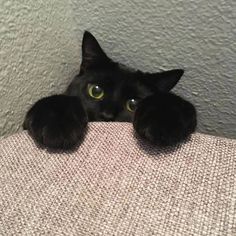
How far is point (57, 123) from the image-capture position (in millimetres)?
641

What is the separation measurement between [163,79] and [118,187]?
15.2 inches

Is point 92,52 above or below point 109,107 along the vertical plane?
above

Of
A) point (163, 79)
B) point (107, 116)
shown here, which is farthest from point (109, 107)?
point (163, 79)

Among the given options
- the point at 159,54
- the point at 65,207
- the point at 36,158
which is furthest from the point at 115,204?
the point at 159,54

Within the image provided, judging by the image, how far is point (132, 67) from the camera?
0.98m

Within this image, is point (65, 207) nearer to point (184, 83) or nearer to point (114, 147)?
point (114, 147)

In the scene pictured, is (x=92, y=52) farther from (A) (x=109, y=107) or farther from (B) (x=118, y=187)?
(B) (x=118, y=187)

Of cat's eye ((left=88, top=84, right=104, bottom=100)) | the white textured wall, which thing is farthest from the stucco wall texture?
cat's eye ((left=88, top=84, right=104, bottom=100))

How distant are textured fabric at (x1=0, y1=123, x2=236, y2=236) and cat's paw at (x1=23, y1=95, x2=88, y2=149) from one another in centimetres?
2

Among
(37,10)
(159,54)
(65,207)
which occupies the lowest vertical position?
(65,207)

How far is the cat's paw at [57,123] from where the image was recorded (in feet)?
2.04

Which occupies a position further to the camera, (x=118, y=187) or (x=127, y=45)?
(x=127, y=45)

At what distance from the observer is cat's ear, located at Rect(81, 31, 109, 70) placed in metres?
0.87

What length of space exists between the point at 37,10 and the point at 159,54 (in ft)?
1.12
